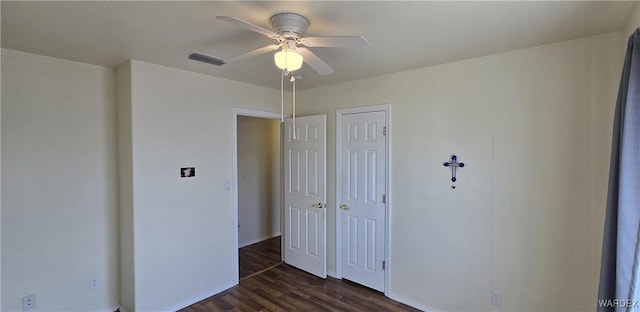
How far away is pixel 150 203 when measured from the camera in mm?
2658

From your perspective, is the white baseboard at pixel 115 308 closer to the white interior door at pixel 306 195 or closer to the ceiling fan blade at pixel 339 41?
the white interior door at pixel 306 195

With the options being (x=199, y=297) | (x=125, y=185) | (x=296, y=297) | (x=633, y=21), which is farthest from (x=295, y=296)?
(x=633, y=21)

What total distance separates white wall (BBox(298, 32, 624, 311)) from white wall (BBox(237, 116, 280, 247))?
7.71 feet

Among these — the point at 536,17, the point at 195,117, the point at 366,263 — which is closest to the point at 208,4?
the point at 195,117

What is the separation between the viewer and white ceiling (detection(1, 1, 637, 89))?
5.15 feet

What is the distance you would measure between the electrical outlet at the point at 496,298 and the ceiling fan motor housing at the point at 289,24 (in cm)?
257

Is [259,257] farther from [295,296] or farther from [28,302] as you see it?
[28,302]

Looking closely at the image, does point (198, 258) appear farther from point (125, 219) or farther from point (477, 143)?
point (477, 143)

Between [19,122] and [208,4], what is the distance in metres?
2.05

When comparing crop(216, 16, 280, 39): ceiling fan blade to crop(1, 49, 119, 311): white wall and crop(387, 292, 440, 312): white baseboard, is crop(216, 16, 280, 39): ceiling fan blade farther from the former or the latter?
crop(387, 292, 440, 312): white baseboard

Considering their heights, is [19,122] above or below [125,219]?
above

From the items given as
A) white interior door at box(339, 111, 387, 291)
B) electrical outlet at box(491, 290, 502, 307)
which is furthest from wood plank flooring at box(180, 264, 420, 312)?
electrical outlet at box(491, 290, 502, 307)

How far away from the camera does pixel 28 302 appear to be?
237 centimetres

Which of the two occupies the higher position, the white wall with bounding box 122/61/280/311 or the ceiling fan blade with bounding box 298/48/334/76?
the ceiling fan blade with bounding box 298/48/334/76
